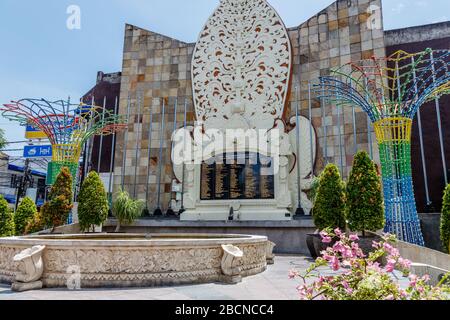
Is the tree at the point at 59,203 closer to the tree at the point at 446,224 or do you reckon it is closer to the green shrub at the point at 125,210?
the green shrub at the point at 125,210

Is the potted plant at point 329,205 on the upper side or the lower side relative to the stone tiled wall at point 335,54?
lower

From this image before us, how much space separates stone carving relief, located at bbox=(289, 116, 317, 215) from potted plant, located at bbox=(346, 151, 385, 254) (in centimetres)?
469

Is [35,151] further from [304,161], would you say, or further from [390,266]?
[390,266]

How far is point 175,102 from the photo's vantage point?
17.5 meters

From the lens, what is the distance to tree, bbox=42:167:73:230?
38.5ft

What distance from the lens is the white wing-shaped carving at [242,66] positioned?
14.9 metres

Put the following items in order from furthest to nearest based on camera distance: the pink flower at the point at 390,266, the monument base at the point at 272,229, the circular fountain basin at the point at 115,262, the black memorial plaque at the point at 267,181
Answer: the black memorial plaque at the point at 267,181 → the monument base at the point at 272,229 → the circular fountain basin at the point at 115,262 → the pink flower at the point at 390,266

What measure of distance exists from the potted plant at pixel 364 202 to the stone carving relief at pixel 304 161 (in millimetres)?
4690

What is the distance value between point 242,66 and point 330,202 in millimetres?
8152

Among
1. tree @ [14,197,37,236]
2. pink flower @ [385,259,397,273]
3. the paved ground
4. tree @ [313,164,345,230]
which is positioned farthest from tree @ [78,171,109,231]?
pink flower @ [385,259,397,273]

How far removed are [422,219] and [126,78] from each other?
15216 mm

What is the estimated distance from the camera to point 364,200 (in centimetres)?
896

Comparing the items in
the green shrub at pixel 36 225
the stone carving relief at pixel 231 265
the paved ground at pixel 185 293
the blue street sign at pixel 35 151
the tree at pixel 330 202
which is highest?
the blue street sign at pixel 35 151

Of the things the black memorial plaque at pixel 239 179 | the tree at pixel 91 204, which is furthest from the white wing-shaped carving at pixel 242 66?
the tree at pixel 91 204
